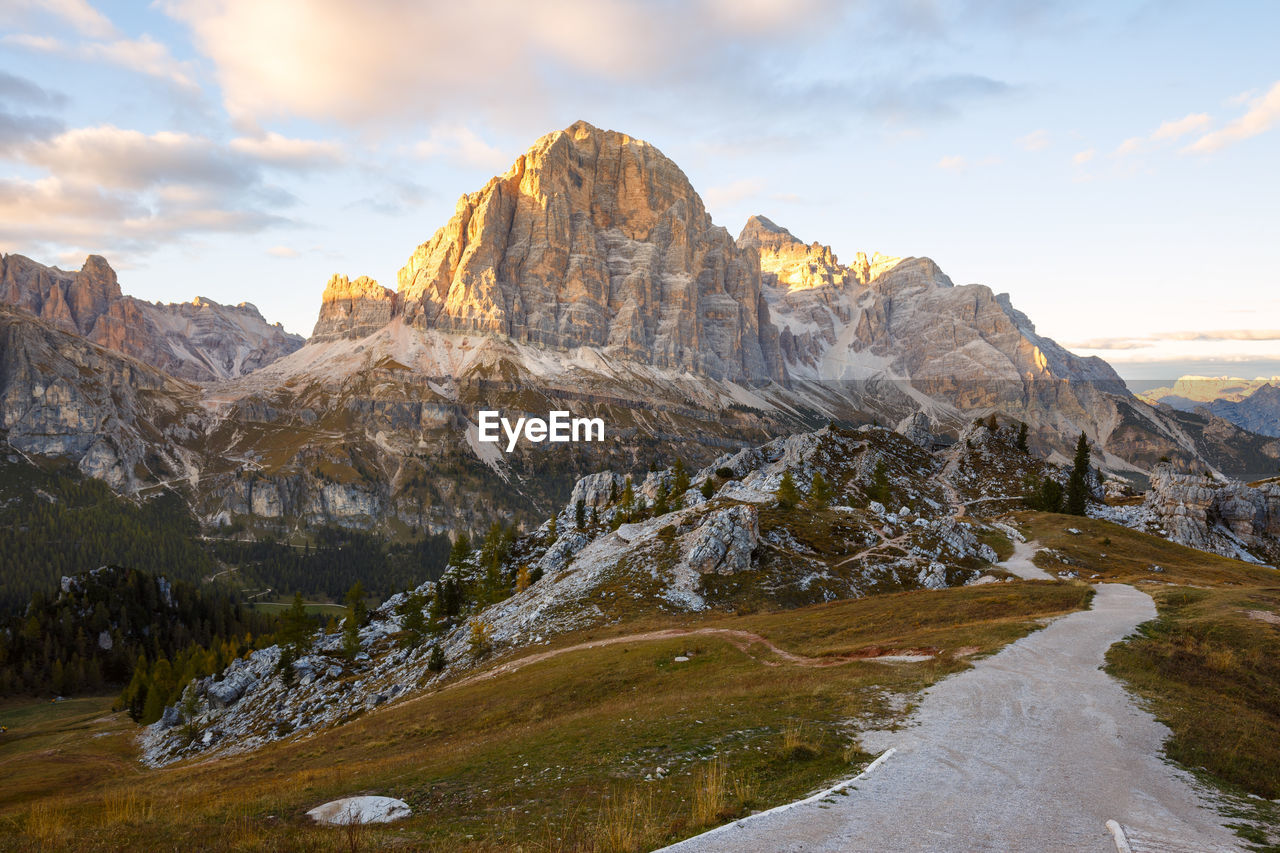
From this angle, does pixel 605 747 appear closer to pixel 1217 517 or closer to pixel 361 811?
pixel 361 811

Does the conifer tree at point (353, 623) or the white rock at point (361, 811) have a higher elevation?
the white rock at point (361, 811)

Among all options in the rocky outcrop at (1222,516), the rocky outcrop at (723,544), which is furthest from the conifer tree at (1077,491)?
the rocky outcrop at (723,544)

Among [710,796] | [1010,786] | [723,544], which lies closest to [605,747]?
[710,796]

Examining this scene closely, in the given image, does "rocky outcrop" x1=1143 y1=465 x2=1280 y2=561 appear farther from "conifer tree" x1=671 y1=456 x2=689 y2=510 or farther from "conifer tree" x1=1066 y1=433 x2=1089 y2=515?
"conifer tree" x1=671 y1=456 x2=689 y2=510

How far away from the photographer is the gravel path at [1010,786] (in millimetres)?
12758

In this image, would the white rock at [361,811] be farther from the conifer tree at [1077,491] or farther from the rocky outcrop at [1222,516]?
the rocky outcrop at [1222,516]

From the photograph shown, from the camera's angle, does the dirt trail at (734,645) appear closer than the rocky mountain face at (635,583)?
Yes

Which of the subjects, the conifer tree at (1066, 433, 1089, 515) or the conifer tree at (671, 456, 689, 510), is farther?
the conifer tree at (671, 456, 689, 510)

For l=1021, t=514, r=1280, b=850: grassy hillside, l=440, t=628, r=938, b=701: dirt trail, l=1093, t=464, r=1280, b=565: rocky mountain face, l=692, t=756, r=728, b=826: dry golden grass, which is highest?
l=692, t=756, r=728, b=826: dry golden grass

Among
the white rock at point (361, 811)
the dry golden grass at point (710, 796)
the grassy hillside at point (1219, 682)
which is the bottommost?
the grassy hillside at point (1219, 682)

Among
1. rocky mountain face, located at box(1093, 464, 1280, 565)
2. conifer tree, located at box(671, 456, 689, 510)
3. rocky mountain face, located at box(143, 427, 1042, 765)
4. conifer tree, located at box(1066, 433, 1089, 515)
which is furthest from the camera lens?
conifer tree, located at box(671, 456, 689, 510)

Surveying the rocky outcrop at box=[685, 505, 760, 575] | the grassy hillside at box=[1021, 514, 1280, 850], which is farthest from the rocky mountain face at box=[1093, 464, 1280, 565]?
the rocky outcrop at box=[685, 505, 760, 575]

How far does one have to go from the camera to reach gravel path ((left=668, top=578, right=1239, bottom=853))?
41.9ft

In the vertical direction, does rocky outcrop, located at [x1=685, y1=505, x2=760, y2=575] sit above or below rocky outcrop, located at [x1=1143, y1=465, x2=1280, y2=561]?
above
